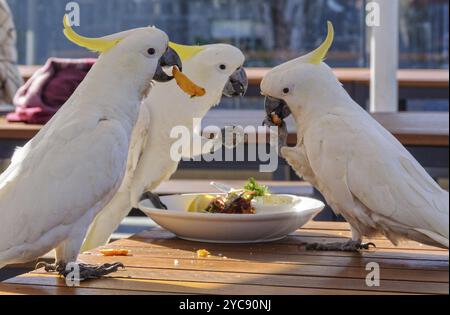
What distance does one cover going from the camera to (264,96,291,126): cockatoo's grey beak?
5.32 ft

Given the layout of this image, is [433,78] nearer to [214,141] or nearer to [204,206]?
[214,141]

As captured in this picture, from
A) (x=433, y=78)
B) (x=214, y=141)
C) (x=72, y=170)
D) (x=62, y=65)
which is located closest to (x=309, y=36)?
(x=433, y=78)

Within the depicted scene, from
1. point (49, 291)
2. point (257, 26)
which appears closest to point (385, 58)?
point (49, 291)

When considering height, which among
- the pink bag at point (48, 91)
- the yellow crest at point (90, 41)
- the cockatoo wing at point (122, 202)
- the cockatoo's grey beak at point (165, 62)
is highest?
the yellow crest at point (90, 41)

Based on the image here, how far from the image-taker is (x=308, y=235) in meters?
1.72

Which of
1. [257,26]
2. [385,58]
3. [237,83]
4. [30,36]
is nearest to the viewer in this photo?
[237,83]

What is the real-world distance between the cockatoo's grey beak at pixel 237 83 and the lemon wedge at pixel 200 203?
34 centimetres

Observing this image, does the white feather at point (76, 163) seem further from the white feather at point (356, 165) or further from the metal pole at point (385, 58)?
the metal pole at point (385, 58)

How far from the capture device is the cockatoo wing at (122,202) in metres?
2.01

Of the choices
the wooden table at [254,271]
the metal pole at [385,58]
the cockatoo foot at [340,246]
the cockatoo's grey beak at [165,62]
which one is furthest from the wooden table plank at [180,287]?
the metal pole at [385,58]

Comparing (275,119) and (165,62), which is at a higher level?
(165,62)

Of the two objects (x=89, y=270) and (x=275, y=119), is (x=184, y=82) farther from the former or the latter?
(x=89, y=270)

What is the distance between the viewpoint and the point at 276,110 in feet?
5.34

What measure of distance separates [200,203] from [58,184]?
448 mm
